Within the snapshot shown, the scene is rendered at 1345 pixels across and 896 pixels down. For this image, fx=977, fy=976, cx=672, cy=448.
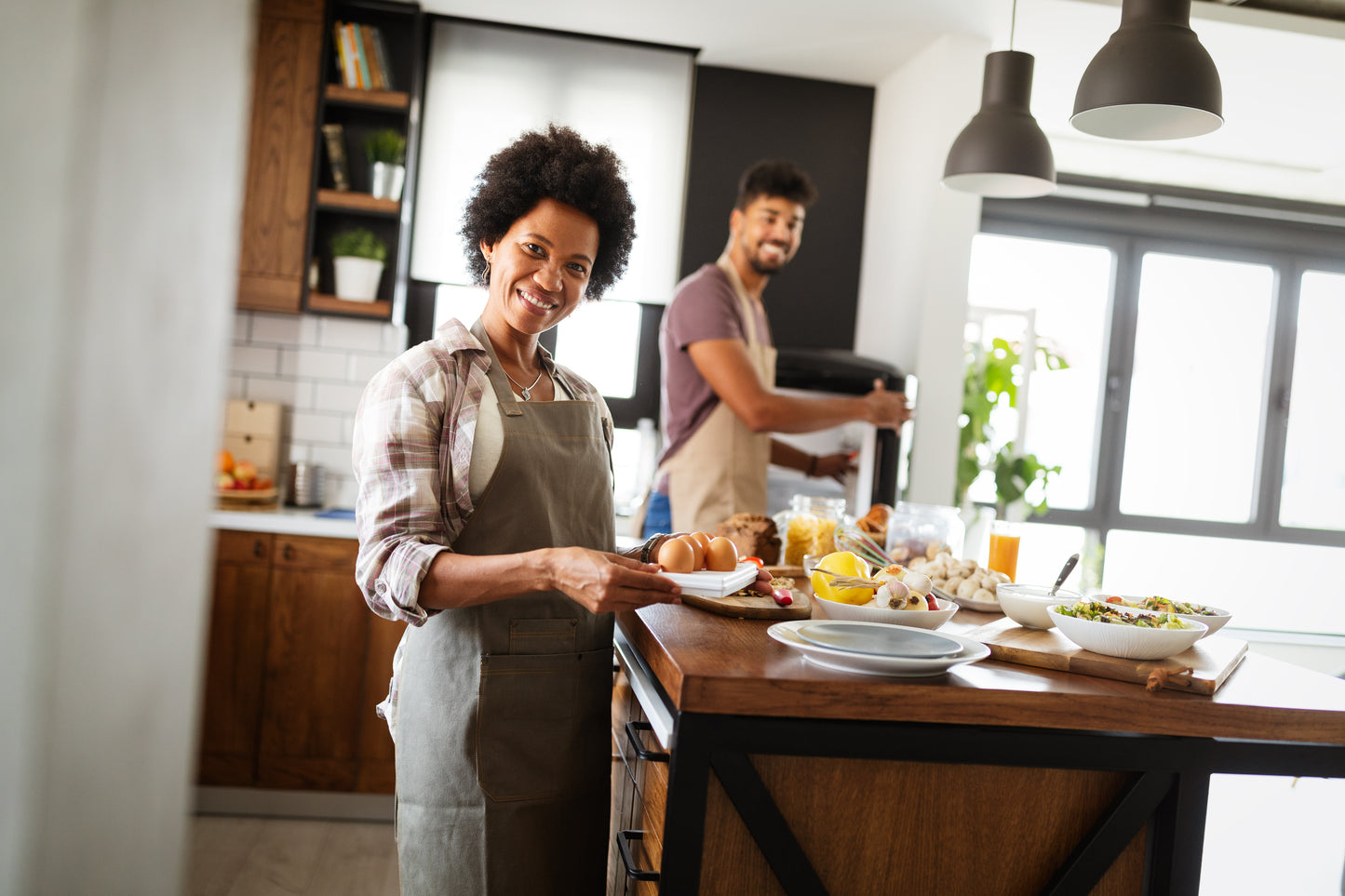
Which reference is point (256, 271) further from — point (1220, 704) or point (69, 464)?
point (69, 464)


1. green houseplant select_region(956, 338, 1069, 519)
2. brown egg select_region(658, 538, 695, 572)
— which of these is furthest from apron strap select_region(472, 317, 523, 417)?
green houseplant select_region(956, 338, 1069, 519)

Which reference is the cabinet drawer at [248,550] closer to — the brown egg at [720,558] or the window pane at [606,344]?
the window pane at [606,344]

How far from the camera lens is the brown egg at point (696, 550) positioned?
155 centimetres

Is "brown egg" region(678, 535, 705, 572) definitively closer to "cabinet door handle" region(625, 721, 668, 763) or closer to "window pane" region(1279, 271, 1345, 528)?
"cabinet door handle" region(625, 721, 668, 763)

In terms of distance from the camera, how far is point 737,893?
1248 mm

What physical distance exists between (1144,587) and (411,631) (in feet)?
16.3

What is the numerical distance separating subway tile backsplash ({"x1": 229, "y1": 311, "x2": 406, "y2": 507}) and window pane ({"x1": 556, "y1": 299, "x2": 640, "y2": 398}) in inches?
33.2

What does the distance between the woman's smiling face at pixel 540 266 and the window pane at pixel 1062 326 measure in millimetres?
4069

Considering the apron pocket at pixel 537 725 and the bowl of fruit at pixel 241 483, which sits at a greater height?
the bowl of fruit at pixel 241 483

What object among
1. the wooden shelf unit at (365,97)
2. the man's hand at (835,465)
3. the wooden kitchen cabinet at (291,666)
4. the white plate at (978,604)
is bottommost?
Answer: the wooden kitchen cabinet at (291,666)

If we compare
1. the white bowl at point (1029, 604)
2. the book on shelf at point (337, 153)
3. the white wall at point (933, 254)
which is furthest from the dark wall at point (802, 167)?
the white bowl at point (1029, 604)

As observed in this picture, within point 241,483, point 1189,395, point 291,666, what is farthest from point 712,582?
point 1189,395

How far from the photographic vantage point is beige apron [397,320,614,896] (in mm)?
1465

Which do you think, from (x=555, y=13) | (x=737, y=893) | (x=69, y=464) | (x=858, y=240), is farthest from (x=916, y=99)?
(x=69, y=464)
